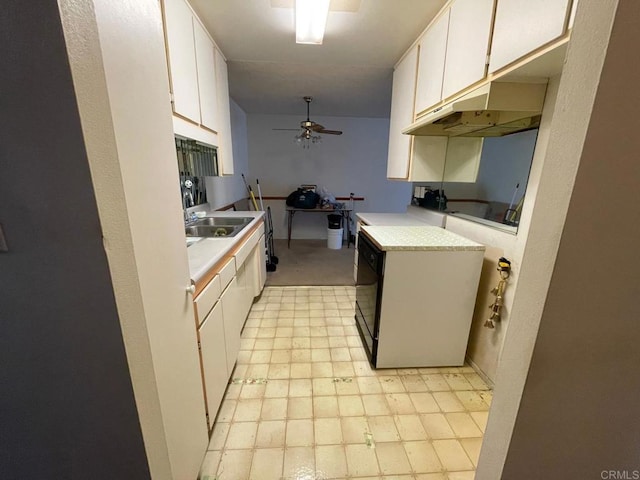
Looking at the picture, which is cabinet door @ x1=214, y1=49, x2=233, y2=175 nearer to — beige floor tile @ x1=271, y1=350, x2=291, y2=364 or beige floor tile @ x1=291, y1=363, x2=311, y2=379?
beige floor tile @ x1=271, y1=350, x2=291, y2=364

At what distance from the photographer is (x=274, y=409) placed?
59.9 inches

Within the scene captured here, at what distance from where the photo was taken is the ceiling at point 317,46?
170cm

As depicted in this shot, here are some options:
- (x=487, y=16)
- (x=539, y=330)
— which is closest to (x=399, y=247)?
(x=539, y=330)

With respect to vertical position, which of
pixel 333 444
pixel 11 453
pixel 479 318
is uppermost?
pixel 11 453

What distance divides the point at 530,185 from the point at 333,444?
5.65 feet

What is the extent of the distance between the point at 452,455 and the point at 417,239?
1.18 meters

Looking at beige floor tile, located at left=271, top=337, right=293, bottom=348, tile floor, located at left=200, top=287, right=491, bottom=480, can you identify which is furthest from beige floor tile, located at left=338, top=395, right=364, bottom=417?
beige floor tile, located at left=271, top=337, right=293, bottom=348

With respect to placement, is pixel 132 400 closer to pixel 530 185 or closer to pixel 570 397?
pixel 570 397

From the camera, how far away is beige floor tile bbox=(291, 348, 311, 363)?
1.93 m

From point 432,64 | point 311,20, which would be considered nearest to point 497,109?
point 432,64

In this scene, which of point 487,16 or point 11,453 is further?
point 487,16

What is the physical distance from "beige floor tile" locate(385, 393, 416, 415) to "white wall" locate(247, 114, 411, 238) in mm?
3890

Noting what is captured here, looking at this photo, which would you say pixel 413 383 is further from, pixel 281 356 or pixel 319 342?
pixel 281 356

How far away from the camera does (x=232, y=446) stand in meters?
1.31
